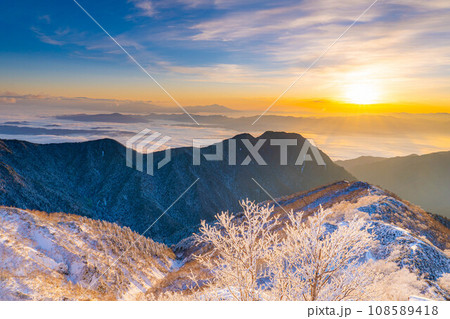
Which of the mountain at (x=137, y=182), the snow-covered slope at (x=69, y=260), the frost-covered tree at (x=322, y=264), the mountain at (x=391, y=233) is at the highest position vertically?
the frost-covered tree at (x=322, y=264)

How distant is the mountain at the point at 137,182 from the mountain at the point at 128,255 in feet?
159

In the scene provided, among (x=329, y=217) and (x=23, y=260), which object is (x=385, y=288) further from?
(x=23, y=260)

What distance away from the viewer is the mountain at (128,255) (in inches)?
538

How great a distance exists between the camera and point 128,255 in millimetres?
28203

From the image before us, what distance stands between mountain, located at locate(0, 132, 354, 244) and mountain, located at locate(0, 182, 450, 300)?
4847cm

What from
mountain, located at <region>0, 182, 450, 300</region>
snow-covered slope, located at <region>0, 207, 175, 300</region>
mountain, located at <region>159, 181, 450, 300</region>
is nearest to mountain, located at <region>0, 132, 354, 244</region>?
snow-covered slope, located at <region>0, 207, 175, 300</region>

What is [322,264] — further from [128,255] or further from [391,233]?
[128,255]

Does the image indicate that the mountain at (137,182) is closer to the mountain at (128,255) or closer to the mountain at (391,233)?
the mountain at (128,255)

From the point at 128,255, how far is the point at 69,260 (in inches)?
306

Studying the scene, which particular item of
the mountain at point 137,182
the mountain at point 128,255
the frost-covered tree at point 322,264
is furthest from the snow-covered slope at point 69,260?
the mountain at point 137,182

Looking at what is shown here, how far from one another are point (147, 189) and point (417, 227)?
327 feet

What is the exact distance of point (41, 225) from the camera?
21.7 m

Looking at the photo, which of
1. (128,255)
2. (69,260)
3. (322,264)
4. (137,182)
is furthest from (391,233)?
(137,182)
